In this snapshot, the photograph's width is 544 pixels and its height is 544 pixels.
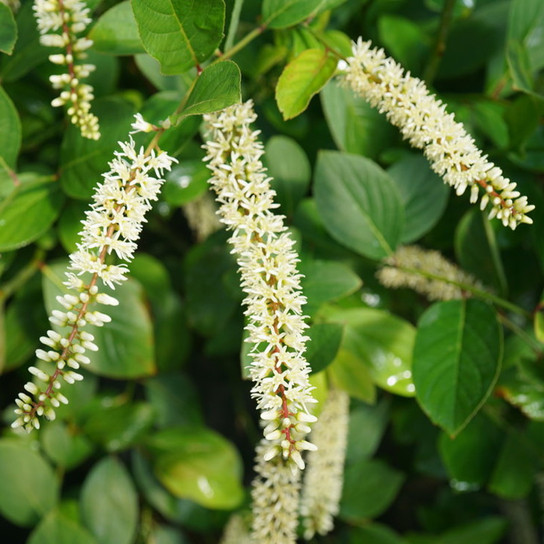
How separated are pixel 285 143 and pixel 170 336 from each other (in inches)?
12.8

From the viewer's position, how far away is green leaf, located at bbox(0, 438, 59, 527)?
0.83 m

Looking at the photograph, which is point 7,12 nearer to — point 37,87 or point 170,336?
point 37,87

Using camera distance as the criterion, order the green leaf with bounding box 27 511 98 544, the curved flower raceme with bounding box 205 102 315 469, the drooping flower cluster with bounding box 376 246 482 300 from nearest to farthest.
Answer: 1. the curved flower raceme with bounding box 205 102 315 469
2. the drooping flower cluster with bounding box 376 246 482 300
3. the green leaf with bounding box 27 511 98 544

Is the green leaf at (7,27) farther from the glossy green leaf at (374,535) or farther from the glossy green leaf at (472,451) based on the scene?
the glossy green leaf at (374,535)

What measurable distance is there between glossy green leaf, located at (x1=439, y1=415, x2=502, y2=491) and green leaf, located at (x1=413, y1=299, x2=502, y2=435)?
0.23 m

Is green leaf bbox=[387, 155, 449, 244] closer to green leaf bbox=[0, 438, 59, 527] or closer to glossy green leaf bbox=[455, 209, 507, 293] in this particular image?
glossy green leaf bbox=[455, 209, 507, 293]

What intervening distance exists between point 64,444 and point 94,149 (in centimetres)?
44

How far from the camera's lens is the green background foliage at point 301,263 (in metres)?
0.56

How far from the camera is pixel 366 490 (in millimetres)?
954

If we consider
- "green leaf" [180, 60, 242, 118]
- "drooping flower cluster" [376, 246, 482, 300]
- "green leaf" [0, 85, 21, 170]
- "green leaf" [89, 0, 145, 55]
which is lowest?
"drooping flower cluster" [376, 246, 482, 300]

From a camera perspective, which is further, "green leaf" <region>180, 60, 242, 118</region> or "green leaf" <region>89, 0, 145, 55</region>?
"green leaf" <region>89, 0, 145, 55</region>

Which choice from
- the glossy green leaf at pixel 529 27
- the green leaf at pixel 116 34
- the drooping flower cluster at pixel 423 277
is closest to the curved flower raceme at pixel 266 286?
the green leaf at pixel 116 34

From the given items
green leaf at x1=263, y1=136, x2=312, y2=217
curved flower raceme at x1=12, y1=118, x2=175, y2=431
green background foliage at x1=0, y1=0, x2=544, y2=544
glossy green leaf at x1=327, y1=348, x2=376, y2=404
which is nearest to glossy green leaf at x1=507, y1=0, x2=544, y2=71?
green background foliage at x1=0, y1=0, x2=544, y2=544

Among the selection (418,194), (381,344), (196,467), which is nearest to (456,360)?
(381,344)
